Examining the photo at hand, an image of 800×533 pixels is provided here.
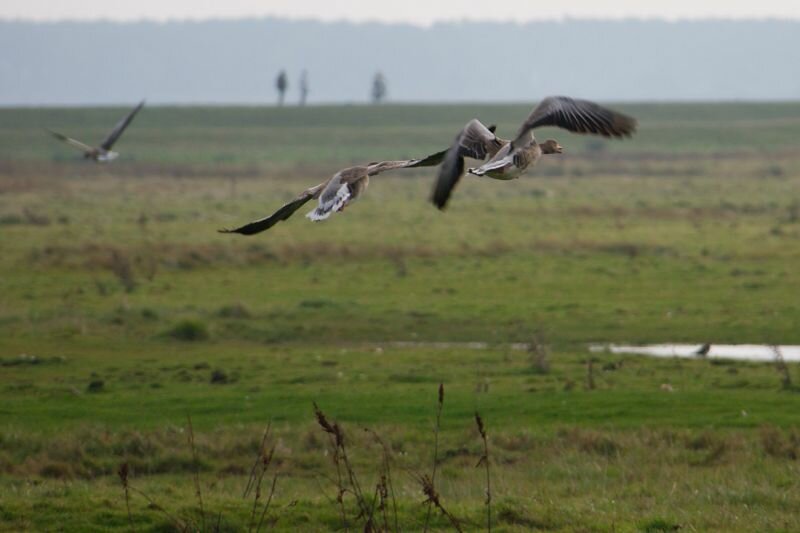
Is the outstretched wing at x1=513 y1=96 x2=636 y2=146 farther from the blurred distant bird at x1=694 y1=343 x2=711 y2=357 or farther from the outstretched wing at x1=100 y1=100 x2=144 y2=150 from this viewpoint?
the blurred distant bird at x1=694 y1=343 x2=711 y2=357

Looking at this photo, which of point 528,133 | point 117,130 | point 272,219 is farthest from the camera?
point 117,130

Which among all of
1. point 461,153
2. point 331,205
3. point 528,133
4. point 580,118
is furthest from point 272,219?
point 580,118

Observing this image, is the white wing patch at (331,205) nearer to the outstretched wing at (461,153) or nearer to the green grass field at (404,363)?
the outstretched wing at (461,153)

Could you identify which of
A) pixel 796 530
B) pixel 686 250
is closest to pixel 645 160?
pixel 686 250

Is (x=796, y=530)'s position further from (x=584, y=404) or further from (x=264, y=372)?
(x=264, y=372)

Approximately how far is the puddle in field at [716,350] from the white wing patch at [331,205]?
14.4 metres

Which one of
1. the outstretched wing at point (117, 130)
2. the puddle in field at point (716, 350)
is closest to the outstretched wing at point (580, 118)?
the outstretched wing at point (117, 130)

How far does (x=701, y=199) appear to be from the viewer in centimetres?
5272

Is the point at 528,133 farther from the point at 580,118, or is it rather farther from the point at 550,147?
the point at 550,147

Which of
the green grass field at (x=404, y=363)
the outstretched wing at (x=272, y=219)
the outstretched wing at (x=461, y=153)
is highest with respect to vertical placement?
the outstretched wing at (x=461, y=153)

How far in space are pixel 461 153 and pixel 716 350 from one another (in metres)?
15.6

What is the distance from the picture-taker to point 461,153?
6.94 meters

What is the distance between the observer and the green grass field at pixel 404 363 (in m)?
11.8

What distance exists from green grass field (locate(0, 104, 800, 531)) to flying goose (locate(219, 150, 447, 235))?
5.10 ft
